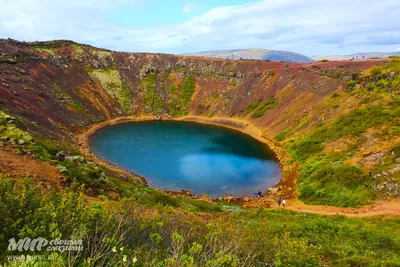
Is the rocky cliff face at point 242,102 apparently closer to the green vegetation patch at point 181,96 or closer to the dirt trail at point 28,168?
the green vegetation patch at point 181,96

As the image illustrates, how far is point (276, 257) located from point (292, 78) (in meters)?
70.3

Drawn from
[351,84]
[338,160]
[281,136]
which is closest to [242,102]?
[281,136]

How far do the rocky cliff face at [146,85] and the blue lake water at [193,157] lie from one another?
352 inches

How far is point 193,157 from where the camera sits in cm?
5259

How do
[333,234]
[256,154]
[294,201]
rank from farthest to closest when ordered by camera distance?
[256,154] < [294,201] < [333,234]

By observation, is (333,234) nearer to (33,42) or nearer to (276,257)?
(276,257)

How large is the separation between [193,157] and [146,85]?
49.9m

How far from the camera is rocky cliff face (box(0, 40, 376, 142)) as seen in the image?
63.8 metres

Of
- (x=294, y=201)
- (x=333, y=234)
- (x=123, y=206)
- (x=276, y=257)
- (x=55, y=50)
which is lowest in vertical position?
→ (x=294, y=201)

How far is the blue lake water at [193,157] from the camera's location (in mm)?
41969

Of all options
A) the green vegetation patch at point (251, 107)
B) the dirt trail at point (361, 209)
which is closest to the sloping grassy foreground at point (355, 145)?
the dirt trail at point (361, 209)

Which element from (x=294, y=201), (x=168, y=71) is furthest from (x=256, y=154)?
(x=168, y=71)

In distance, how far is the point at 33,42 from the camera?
3686 inches

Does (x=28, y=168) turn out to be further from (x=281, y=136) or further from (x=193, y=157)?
(x=281, y=136)
